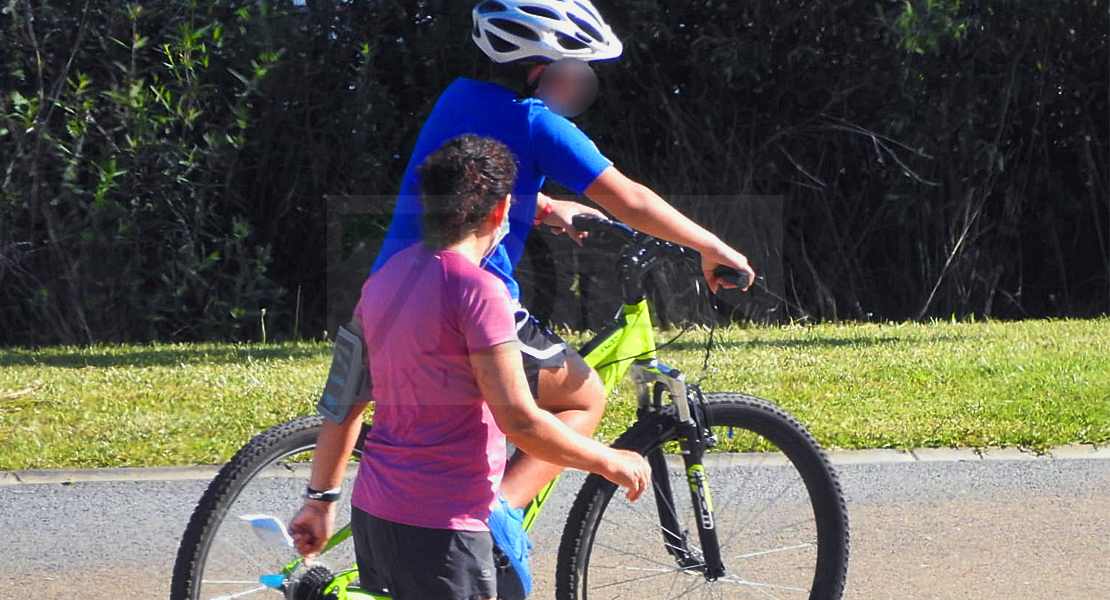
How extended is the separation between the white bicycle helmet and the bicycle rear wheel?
1.06 metres

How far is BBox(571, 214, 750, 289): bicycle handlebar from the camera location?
3.58m

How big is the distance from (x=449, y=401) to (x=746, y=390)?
5.35m

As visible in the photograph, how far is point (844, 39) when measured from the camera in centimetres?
1289

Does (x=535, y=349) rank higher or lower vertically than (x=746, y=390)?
higher

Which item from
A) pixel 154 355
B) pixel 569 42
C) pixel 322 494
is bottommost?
pixel 154 355

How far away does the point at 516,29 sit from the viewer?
349 cm

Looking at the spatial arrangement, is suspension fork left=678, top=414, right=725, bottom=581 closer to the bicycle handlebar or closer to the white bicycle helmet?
the bicycle handlebar

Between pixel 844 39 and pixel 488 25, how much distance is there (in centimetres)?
986

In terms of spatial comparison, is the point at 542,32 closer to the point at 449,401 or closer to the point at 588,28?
the point at 588,28

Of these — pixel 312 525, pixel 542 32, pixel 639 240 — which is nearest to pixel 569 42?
pixel 542 32

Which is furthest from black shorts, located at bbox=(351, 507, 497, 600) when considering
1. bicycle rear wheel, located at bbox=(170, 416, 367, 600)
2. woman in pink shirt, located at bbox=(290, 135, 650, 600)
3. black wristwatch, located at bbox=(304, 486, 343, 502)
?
bicycle rear wheel, located at bbox=(170, 416, 367, 600)

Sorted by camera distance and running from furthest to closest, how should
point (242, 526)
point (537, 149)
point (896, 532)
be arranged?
point (896, 532)
point (242, 526)
point (537, 149)

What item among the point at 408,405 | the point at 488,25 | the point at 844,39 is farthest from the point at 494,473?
the point at 844,39

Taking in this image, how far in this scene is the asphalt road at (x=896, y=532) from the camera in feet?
16.2
